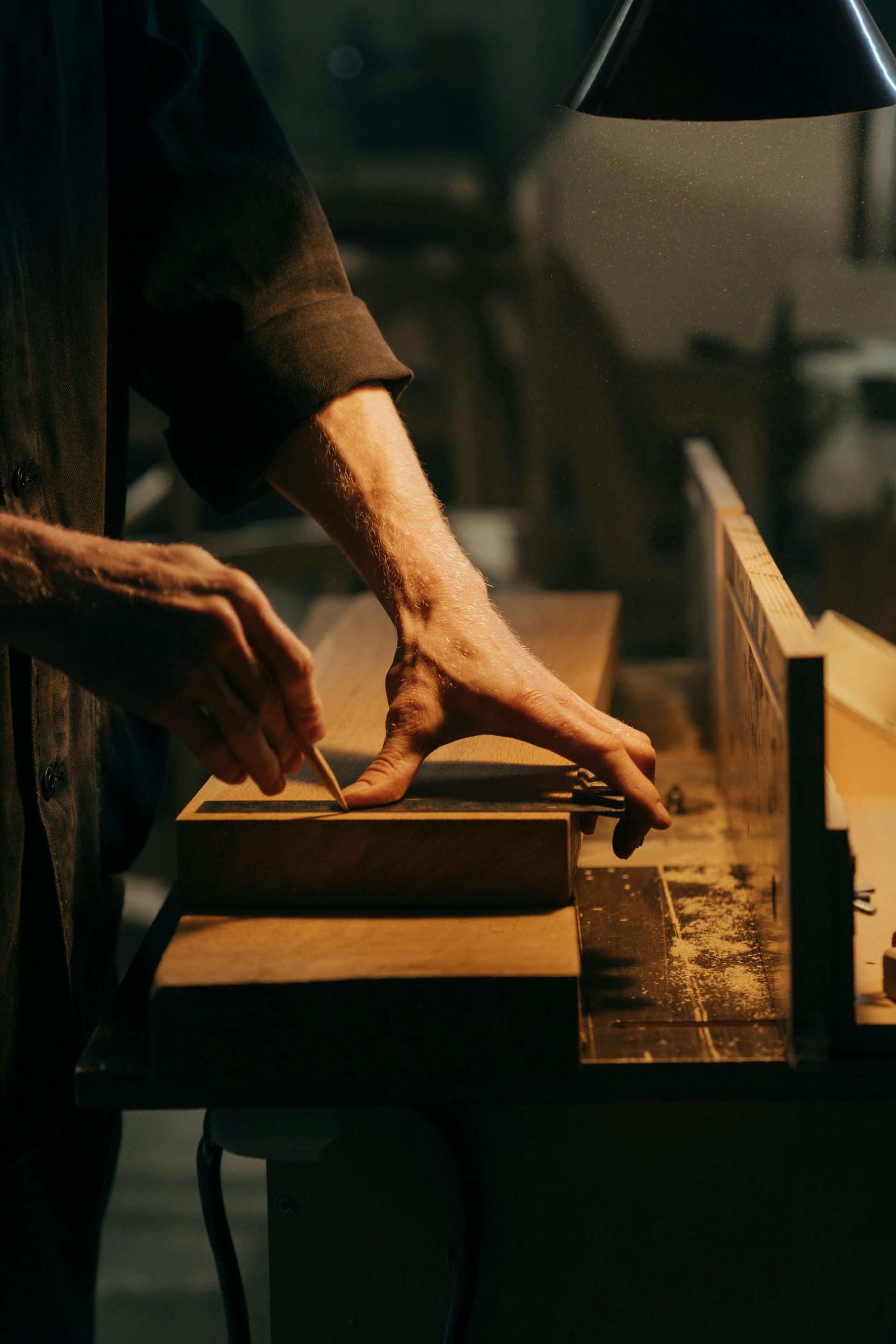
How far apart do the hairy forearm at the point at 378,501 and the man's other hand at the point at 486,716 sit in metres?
0.04

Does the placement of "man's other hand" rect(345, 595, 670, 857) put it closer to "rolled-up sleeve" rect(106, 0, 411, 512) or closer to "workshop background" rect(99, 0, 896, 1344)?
"rolled-up sleeve" rect(106, 0, 411, 512)

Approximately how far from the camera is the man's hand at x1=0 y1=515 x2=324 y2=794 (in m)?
0.58

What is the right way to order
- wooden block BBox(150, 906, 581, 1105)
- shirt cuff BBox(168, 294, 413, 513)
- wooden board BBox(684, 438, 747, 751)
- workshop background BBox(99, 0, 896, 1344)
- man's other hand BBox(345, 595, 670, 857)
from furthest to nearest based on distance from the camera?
workshop background BBox(99, 0, 896, 1344)
wooden board BBox(684, 438, 747, 751)
shirt cuff BBox(168, 294, 413, 513)
man's other hand BBox(345, 595, 670, 857)
wooden block BBox(150, 906, 581, 1105)

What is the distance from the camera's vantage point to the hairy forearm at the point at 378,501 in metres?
0.78

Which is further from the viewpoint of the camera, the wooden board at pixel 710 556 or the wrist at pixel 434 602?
the wooden board at pixel 710 556

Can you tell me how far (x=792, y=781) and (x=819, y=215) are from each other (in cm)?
79

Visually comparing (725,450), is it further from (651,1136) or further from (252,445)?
(651,1136)

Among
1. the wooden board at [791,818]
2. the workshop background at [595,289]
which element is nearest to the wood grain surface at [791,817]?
the wooden board at [791,818]

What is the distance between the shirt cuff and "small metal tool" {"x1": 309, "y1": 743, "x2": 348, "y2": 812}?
274mm

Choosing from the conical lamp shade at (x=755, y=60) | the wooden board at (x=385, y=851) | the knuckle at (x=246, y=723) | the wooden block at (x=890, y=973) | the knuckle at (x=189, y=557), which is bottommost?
the wooden block at (x=890, y=973)

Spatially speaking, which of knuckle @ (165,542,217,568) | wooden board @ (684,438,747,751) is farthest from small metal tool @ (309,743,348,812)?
wooden board @ (684,438,747,751)

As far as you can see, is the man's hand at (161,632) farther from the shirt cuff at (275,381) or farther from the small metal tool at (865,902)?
the small metal tool at (865,902)

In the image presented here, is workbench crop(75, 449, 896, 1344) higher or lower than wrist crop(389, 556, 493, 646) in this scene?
lower

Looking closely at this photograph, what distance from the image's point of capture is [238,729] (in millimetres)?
601
